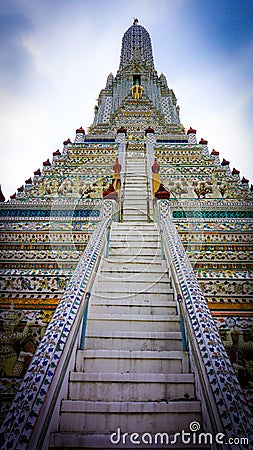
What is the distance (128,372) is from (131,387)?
0.47ft

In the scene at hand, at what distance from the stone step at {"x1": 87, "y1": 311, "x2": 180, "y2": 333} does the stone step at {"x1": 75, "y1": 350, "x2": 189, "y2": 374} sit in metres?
0.42

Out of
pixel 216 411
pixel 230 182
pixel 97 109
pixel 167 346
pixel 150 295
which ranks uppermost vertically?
pixel 97 109

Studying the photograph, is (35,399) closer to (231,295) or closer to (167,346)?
(167,346)

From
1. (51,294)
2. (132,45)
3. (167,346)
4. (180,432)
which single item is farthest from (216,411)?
(132,45)

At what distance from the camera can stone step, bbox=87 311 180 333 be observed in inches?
122

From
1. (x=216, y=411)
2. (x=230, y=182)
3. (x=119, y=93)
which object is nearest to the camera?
(x=216, y=411)

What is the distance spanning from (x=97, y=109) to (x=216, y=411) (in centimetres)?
2105

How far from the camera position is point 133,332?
2.94 m

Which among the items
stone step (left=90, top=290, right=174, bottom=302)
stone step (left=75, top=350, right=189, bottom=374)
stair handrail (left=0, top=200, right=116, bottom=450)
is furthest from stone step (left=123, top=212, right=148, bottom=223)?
stone step (left=75, top=350, right=189, bottom=374)

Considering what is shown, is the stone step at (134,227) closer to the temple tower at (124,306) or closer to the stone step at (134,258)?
the temple tower at (124,306)

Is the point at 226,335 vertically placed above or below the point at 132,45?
below

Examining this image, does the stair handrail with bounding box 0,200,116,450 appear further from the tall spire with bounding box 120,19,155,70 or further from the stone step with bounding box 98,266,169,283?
the tall spire with bounding box 120,19,155,70

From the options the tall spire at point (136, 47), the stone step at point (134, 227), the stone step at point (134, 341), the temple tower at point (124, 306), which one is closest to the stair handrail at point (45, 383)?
the temple tower at point (124, 306)
